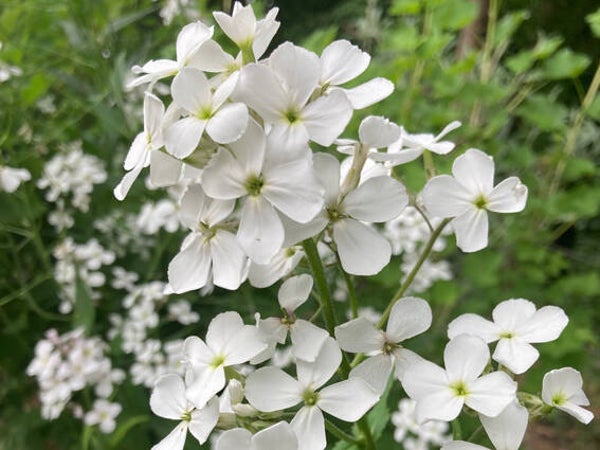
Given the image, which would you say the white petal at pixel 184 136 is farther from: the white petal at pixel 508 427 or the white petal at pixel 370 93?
the white petal at pixel 508 427

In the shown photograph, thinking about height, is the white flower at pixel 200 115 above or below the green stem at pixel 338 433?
above

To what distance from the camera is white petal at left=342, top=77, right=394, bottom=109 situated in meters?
0.51

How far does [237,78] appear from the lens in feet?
1.50

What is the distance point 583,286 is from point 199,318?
859 mm

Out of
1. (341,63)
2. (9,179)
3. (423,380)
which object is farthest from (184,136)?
(9,179)

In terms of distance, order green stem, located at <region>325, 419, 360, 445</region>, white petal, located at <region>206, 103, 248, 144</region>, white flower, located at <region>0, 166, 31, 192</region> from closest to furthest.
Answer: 1. white petal, located at <region>206, 103, 248, 144</region>
2. green stem, located at <region>325, 419, 360, 445</region>
3. white flower, located at <region>0, 166, 31, 192</region>

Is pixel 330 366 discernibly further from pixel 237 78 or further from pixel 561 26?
pixel 561 26

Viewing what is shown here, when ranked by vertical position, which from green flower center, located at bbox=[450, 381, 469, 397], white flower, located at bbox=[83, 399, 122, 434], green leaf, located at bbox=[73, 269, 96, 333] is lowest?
white flower, located at bbox=[83, 399, 122, 434]

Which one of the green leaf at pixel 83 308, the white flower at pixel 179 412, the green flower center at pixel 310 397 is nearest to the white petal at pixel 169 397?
the white flower at pixel 179 412

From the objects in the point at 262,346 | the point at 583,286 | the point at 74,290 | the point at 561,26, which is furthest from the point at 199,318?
the point at 561,26

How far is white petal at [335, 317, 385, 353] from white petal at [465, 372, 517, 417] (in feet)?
0.24

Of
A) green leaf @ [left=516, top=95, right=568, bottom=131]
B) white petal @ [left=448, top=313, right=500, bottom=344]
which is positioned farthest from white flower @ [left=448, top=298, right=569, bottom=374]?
green leaf @ [left=516, top=95, right=568, bottom=131]

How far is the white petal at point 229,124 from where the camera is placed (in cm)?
44

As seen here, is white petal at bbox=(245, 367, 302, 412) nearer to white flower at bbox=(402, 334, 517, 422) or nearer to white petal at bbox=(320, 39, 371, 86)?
white flower at bbox=(402, 334, 517, 422)
